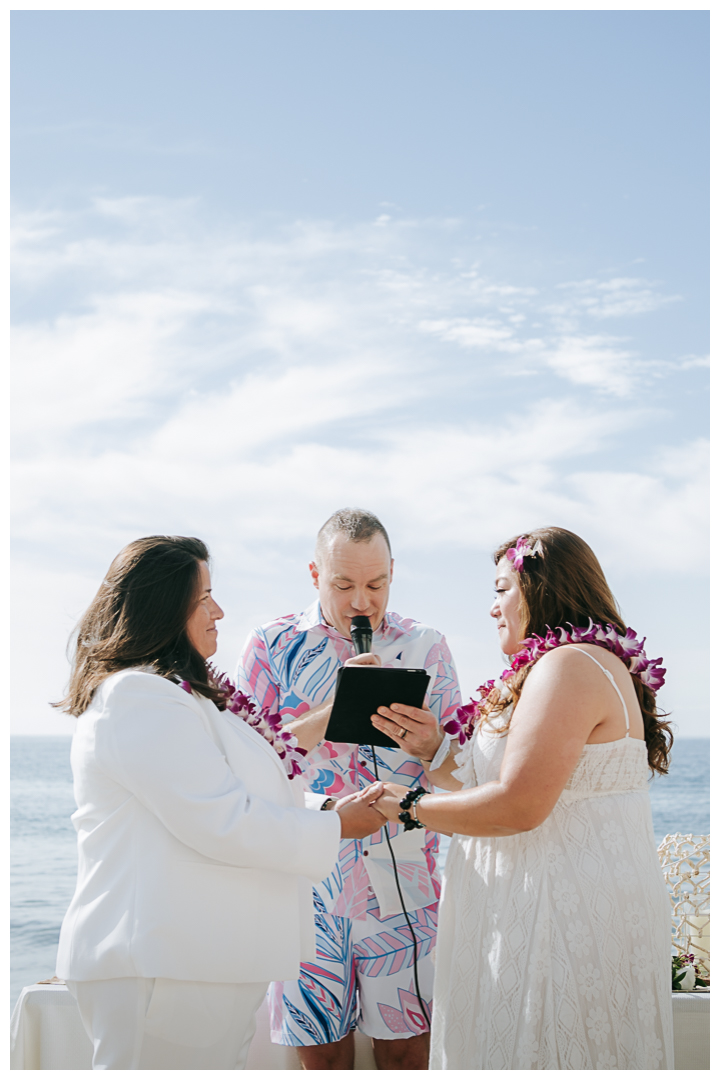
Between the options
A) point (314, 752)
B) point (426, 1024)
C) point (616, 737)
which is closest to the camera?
point (616, 737)

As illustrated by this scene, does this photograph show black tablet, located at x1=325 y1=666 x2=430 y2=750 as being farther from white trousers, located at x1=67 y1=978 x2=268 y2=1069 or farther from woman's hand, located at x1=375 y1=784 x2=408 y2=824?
white trousers, located at x1=67 y1=978 x2=268 y2=1069

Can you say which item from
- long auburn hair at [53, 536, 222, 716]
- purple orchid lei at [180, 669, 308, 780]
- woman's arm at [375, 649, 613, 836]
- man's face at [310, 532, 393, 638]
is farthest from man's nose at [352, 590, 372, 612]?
woman's arm at [375, 649, 613, 836]

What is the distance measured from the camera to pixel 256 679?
3.47m

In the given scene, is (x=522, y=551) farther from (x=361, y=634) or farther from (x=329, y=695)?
(x=329, y=695)

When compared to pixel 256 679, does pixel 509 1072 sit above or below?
below

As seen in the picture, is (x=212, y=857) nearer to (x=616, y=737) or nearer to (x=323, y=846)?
(x=323, y=846)

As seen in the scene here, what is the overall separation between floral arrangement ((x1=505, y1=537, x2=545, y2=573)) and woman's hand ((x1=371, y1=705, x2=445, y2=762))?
2.14 feet

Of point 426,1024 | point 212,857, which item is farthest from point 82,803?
point 426,1024

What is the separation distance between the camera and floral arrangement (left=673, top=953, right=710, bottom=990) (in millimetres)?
3963

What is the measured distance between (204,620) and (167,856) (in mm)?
678

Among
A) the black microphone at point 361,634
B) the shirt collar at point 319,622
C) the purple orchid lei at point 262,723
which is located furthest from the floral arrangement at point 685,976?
the purple orchid lei at point 262,723

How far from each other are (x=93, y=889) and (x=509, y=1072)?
1197mm

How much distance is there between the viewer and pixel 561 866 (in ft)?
8.25

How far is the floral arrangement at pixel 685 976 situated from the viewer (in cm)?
396
